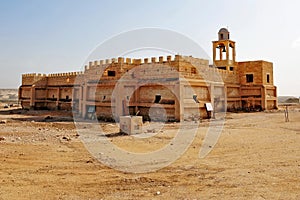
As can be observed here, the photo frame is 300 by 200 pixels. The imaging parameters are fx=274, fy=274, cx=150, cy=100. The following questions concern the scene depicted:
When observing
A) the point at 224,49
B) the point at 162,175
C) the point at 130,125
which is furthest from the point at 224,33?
the point at 162,175

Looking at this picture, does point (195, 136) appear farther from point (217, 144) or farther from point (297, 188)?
point (297, 188)

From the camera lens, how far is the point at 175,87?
17859 mm

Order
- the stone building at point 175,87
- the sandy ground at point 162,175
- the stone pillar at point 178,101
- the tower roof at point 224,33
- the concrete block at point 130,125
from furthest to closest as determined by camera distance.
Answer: the tower roof at point 224,33 → the stone building at point 175,87 → the stone pillar at point 178,101 → the concrete block at point 130,125 → the sandy ground at point 162,175

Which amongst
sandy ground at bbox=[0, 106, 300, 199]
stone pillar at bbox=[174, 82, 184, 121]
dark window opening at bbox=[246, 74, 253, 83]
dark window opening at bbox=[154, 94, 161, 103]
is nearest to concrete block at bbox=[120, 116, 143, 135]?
sandy ground at bbox=[0, 106, 300, 199]

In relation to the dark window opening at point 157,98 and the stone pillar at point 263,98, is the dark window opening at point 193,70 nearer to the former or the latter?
the dark window opening at point 157,98

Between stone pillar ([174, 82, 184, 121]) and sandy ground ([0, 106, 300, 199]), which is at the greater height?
stone pillar ([174, 82, 184, 121])

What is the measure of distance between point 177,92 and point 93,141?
8.15m

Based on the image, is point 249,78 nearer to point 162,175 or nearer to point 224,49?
point 224,49

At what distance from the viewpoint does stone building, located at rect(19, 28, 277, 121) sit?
60.6 ft

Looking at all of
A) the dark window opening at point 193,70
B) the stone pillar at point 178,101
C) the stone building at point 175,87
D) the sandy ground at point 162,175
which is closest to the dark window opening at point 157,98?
the stone building at point 175,87

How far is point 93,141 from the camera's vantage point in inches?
431

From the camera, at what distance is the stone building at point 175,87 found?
60.6ft

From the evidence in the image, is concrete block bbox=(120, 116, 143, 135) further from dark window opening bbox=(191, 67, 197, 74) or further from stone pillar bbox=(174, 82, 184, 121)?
dark window opening bbox=(191, 67, 197, 74)

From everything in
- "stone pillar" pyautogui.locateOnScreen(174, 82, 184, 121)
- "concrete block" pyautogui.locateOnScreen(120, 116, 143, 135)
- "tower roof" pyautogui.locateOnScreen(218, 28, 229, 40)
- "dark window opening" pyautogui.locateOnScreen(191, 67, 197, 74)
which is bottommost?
"concrete block" pyautogui.locateOnScreen(120, 116, 143, 135)
